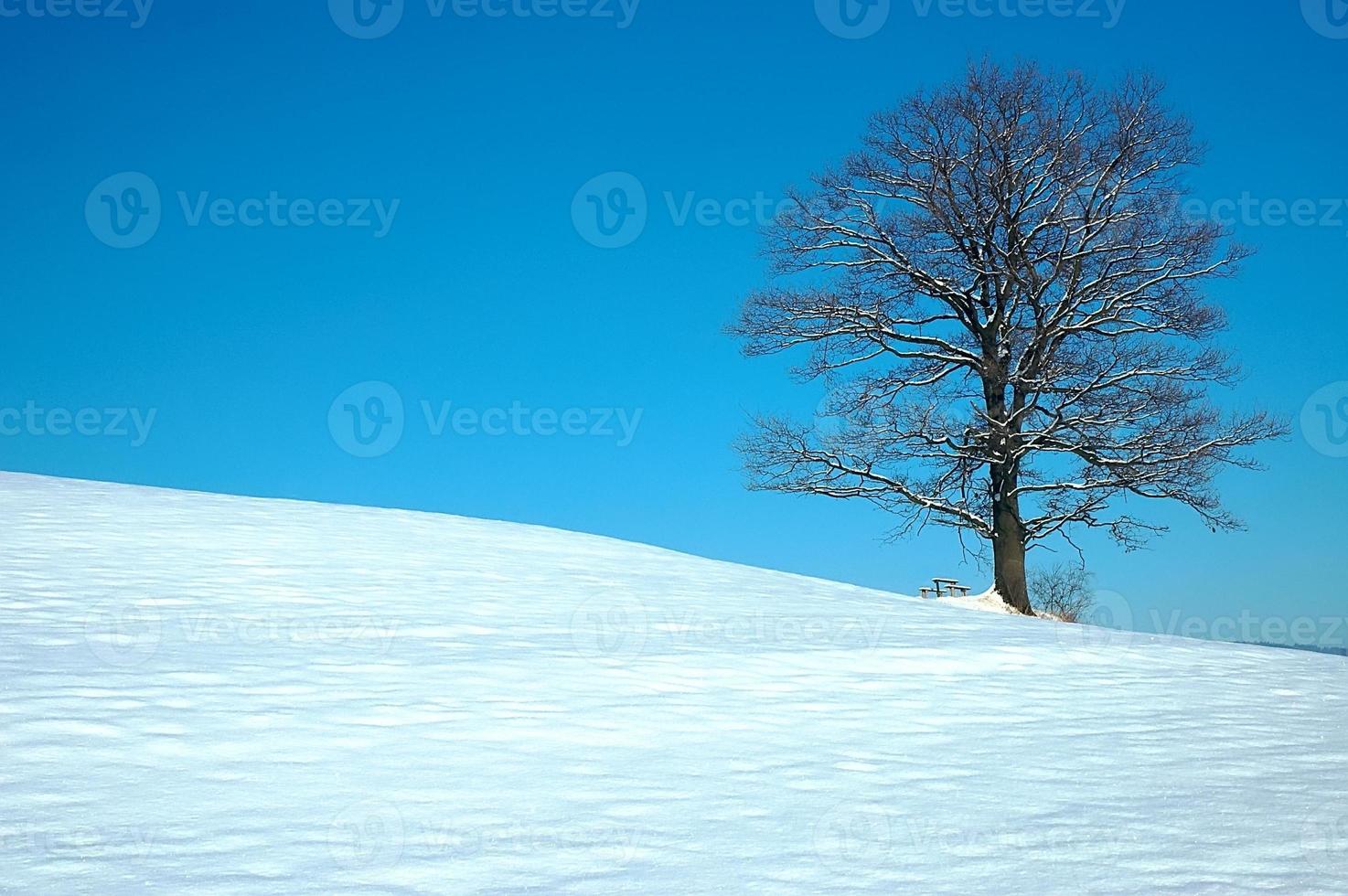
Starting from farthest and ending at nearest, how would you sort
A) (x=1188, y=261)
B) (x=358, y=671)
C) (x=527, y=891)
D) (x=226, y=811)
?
(x=1188, y=261) < (x=358, y=671) < (x=226, y=811) < (x=527, y=891)

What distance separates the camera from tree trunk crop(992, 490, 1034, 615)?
15.0 metres

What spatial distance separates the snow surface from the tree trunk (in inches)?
262

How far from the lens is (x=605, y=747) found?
4281 mm

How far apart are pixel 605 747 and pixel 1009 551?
11.9 meters

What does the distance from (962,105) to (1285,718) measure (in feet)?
38.8

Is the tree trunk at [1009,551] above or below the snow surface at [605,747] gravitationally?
above

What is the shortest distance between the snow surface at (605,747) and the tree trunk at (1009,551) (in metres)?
6.67

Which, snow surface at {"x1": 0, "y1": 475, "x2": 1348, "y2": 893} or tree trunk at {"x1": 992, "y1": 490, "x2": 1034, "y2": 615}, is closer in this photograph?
snow surface at {"x1": 0, "y1": 475, "x2": 1348, "y2": 893}

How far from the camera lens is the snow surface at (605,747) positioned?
3.09 m

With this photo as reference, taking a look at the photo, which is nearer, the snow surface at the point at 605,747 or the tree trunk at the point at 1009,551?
the snow surface at the point at 605,747

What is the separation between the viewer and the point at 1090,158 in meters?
15.6

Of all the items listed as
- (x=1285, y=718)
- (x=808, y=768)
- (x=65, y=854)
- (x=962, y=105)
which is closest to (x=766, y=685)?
(x=808, y=768)

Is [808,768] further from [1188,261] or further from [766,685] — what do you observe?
[1188,261]

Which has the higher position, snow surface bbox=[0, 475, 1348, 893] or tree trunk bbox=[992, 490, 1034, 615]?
tree trunk bbox=[992, 490, 1034, 615]
